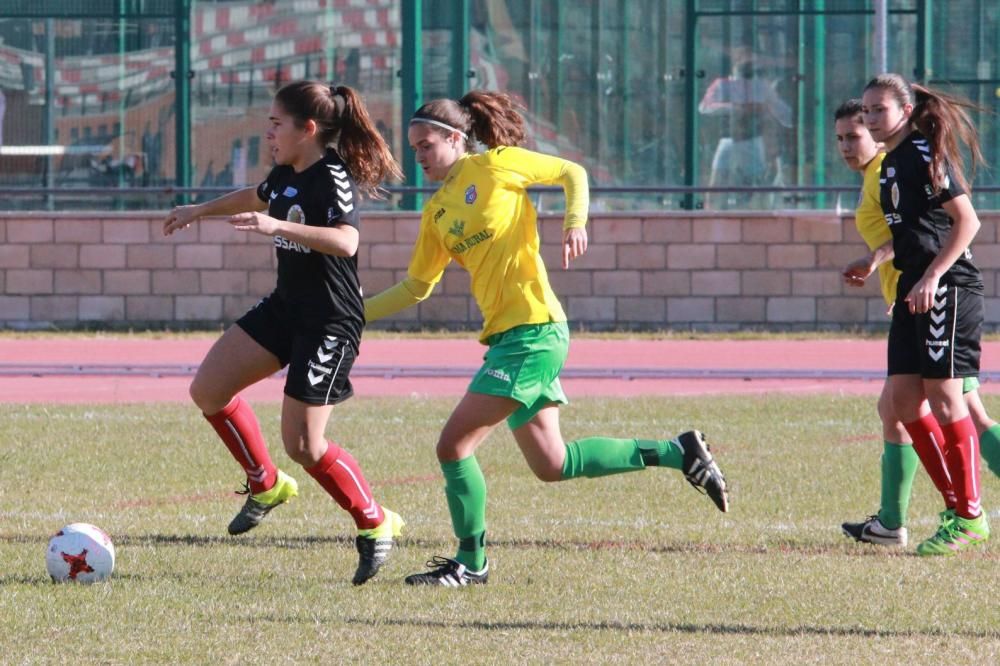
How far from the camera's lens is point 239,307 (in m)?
18.2

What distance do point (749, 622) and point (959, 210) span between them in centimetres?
190

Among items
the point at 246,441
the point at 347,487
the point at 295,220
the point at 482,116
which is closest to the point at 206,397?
the point at 246,441

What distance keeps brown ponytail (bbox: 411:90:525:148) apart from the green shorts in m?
0.79

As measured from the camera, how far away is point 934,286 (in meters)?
6.25

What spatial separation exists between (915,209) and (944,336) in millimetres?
508

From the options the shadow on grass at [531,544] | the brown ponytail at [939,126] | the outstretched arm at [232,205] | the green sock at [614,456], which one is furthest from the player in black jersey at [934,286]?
the outstretched arm at [232,205]

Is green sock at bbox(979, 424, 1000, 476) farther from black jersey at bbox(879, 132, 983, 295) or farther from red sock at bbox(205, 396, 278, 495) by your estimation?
red sock at bbox(205, 396, 278, 495)

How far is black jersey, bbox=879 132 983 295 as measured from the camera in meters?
6.41

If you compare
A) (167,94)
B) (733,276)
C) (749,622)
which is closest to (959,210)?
(749,622)

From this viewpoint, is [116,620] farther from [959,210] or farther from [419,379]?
[419,379]

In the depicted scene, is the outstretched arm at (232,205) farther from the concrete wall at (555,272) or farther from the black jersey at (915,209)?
the concrete wall at (555,272)

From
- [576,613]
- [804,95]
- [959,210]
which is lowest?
[576,613]

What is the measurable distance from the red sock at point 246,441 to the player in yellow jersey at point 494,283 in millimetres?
839

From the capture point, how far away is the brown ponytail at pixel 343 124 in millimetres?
6301
